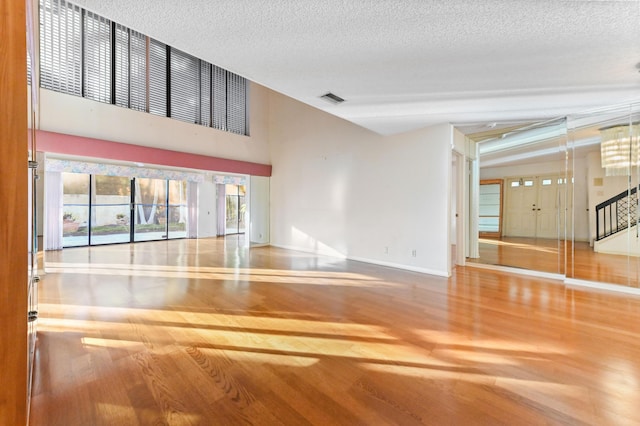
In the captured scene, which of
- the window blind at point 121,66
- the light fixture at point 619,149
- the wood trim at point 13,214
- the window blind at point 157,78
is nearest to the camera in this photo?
the wood trim at point 13,214

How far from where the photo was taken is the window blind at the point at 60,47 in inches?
211

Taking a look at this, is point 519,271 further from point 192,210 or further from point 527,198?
point 192,210

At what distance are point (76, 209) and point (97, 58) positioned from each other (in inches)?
176

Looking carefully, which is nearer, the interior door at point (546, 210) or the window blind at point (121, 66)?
the window blind at point (121, 66)

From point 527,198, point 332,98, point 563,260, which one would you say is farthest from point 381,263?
point 527,198

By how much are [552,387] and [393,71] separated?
9.54ft

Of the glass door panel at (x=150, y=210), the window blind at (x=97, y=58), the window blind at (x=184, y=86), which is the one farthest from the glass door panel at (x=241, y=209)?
the window blind at (x=97, y=58)

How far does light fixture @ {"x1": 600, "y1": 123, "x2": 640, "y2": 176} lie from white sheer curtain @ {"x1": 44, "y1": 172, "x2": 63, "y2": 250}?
11.7m

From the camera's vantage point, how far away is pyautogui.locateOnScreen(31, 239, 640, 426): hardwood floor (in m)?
1.64

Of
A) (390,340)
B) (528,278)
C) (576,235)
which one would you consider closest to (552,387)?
(390,340)

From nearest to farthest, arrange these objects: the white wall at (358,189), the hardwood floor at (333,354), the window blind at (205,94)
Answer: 1. the hardwood floor at (333,354)
2. the white wall at (358,189)
3. the window blind at (205,94)

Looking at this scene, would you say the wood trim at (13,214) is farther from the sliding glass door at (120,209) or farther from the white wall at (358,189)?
the sliding glass door at (120,209)

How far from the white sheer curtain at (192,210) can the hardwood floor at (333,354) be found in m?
5.79

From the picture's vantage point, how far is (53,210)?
7.10 m
